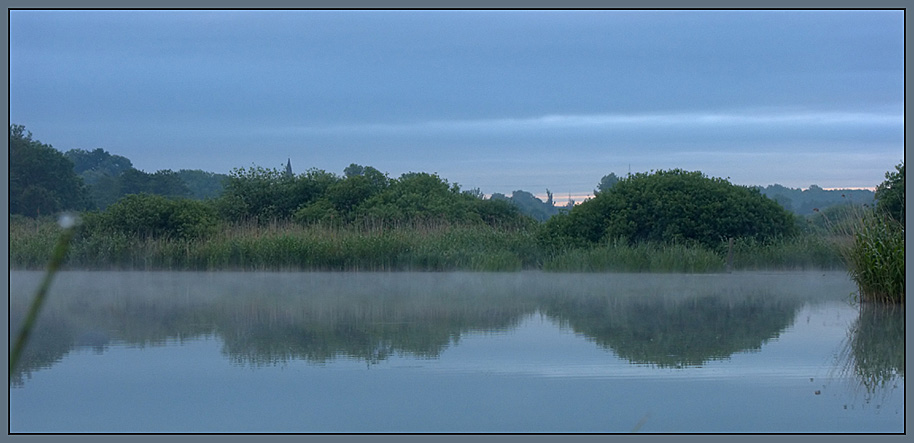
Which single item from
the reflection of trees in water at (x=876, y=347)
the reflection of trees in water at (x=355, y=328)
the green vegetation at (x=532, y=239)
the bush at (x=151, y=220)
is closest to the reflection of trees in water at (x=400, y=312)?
the reflection of trees in water at (x=355, y=328)

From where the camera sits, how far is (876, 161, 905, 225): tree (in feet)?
46.0

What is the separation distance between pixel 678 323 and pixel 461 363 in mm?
3062

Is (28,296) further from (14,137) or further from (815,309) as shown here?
(14,137)

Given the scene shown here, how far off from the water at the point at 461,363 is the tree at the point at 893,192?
316 centimetres

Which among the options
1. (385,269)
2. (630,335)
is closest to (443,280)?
(385,269)

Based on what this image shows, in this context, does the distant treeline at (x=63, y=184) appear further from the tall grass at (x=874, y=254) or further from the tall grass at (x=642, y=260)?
the tall grass at (x=874, y=254)

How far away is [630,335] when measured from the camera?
25.7ft

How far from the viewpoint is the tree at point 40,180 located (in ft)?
84.8

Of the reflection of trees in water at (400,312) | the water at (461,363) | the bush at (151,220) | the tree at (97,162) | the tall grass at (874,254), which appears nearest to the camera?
the water at (461,363)

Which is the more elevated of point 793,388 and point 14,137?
point 14,137

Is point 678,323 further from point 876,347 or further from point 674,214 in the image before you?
point 674,214

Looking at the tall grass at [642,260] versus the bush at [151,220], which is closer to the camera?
the tall grass at [642,260]

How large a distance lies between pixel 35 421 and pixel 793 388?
473cm

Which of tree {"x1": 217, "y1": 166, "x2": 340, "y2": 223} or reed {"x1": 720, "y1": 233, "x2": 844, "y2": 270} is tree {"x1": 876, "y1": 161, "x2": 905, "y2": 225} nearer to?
reed {"x1": 720, "y1": 233, "x2": 844, "y2": 270}
